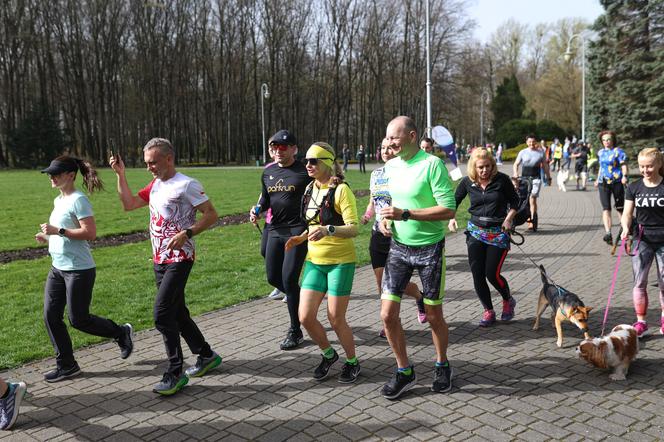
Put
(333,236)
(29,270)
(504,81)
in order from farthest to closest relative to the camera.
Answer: (504,81), (29,270), (333,236)

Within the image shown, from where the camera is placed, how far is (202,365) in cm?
473

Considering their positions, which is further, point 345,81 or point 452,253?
point 345,81

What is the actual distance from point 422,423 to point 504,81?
6939 cm

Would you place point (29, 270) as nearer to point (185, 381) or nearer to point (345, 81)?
point (185, 381)

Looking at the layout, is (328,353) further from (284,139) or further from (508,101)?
(508,101)

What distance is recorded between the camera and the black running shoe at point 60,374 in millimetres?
4637

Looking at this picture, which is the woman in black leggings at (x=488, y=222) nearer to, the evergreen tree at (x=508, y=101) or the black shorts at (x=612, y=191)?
the black shorts at (x=612, y=191)

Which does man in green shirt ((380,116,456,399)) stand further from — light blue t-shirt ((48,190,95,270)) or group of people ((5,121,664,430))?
light blue t-shirt ((48,190,95,270))

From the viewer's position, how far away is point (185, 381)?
14.4 feet

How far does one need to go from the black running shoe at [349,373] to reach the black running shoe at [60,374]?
218 cm

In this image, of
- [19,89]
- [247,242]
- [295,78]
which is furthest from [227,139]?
[247,242]

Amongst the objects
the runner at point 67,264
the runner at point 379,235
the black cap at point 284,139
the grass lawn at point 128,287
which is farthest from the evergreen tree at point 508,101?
the runner at point 67,264

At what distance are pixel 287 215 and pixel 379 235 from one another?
3.12 ft

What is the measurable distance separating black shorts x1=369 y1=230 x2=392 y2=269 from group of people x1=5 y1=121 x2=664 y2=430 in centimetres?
3
